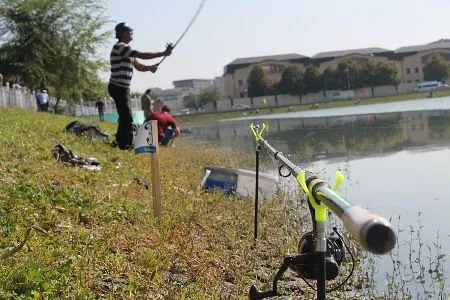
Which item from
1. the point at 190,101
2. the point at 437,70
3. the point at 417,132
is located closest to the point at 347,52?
the point at 437,70

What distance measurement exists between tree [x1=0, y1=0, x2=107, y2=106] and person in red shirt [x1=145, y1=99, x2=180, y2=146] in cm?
2563

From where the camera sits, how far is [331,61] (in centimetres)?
12700

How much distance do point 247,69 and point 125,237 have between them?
13003cm

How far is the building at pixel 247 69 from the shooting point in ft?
427

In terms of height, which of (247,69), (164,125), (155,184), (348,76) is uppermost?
(247,69)

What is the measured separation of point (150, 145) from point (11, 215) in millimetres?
1647

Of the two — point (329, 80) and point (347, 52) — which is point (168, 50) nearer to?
point (329, 80)

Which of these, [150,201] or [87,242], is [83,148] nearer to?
[150,201]

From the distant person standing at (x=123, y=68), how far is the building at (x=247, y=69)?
388 ft

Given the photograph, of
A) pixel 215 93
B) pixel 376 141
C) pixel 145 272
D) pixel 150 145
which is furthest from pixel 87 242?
pixel 215 93

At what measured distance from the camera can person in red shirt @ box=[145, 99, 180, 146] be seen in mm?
13891

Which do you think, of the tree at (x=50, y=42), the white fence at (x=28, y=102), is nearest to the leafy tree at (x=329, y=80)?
the white fence at (x=28, y=102)

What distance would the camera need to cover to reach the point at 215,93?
131000 millimetres

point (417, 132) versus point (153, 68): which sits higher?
point (153, 68)
